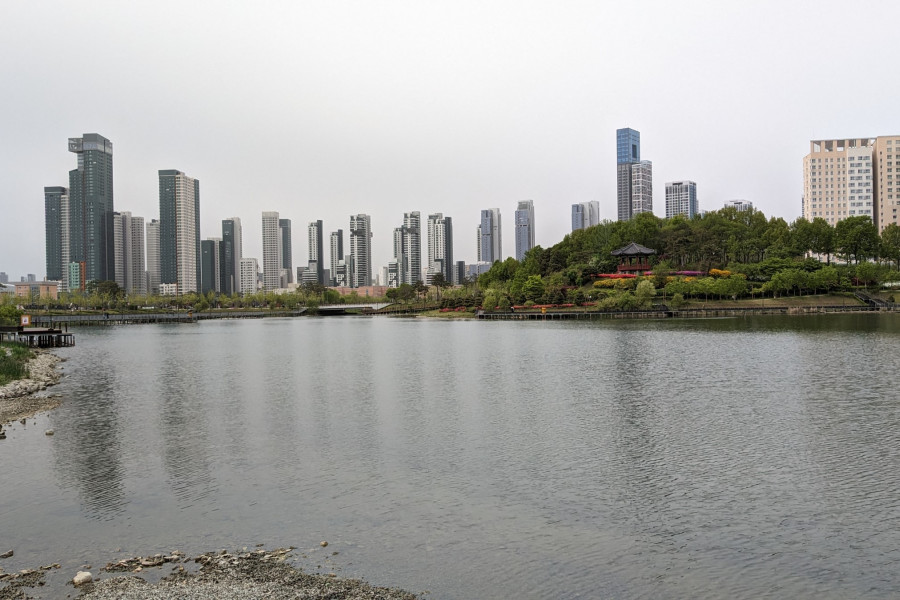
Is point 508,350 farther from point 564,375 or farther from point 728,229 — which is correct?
point 728,229

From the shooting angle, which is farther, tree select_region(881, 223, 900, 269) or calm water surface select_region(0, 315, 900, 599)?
tree select_region(881, 223, 900, 269)

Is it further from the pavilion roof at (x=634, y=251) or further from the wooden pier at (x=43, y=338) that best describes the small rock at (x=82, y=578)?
the pavilion roof at (x=634, y=251)

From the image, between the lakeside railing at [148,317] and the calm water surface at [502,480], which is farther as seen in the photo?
the lakeside railing at [148,317]

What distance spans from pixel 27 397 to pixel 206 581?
27231mm

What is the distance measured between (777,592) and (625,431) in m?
11.7

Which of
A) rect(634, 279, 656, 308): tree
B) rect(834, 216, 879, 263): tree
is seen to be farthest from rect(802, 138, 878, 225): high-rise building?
rect(634, 279, 656, 308): tree

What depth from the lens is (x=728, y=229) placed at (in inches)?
4884

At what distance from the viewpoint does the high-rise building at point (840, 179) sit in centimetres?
16725

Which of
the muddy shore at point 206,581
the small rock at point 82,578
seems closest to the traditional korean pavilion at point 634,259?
the muddy shore at point 206,581

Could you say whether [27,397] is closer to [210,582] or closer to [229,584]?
[210,582]

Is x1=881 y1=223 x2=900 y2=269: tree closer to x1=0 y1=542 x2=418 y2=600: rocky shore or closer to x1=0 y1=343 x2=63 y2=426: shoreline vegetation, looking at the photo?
x1=0 y1=343 x2=63 y2=426: shoreline vegetation

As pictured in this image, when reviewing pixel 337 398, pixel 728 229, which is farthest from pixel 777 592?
pixel 728 229

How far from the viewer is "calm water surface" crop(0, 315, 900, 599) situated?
471 inches

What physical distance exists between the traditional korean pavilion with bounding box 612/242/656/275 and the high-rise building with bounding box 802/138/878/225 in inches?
3264
